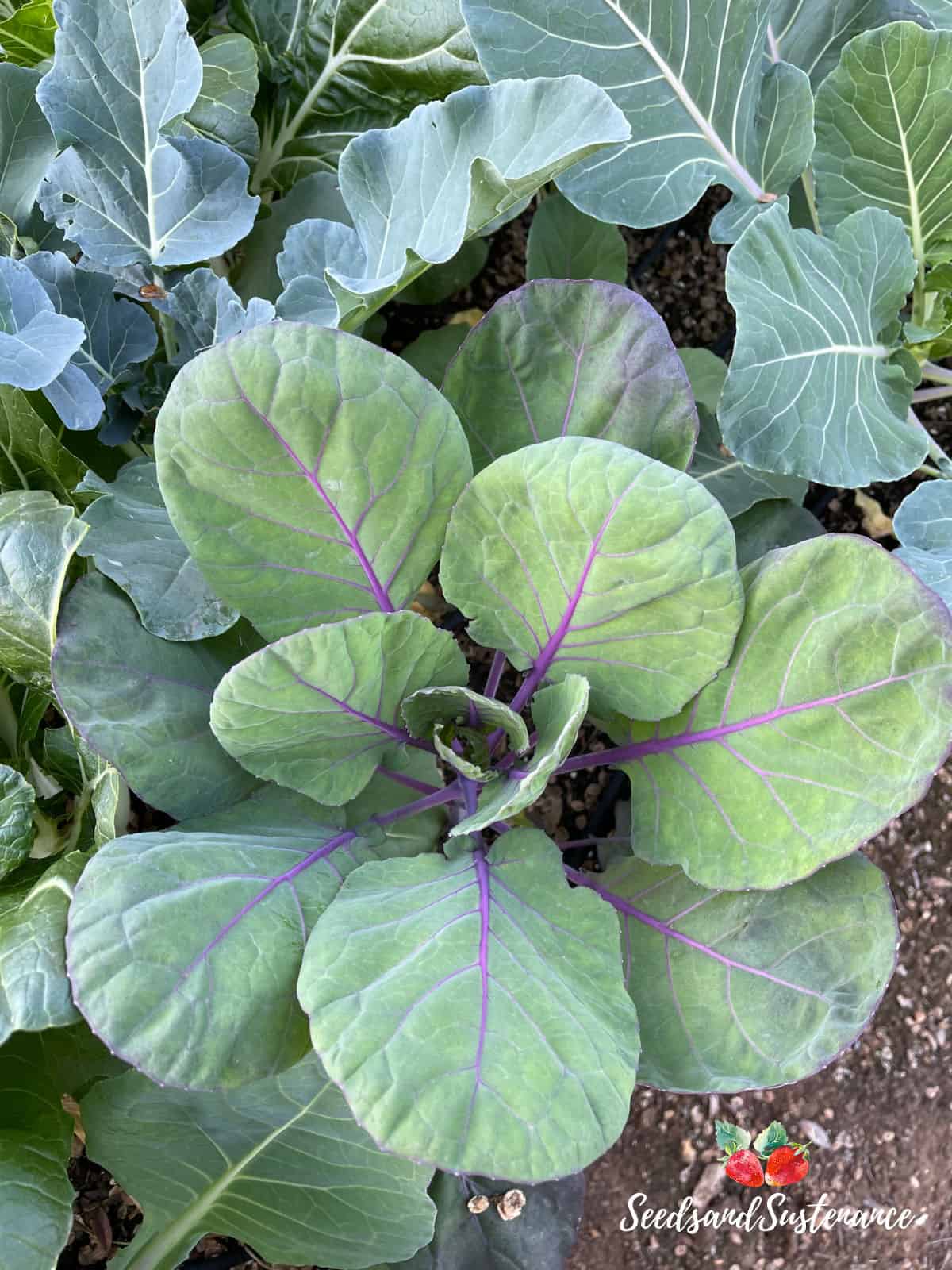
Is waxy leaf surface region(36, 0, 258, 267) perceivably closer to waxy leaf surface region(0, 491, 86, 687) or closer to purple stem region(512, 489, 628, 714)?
waxy leaf surface region(0, 491, 86, 687)

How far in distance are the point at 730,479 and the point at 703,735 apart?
381mm

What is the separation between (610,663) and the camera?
0.74 metres

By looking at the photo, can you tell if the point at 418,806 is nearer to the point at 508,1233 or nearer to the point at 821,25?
the point at 508,1233

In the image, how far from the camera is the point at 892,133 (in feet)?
3.07

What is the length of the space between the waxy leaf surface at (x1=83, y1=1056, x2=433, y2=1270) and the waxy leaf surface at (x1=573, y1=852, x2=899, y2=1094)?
219 mm

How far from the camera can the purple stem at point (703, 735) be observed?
66 centimetres

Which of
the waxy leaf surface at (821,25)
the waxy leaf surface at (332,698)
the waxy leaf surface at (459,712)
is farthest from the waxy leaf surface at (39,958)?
the waxy leaf surface at (821,25)

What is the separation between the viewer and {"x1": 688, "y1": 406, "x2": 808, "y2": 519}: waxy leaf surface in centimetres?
101

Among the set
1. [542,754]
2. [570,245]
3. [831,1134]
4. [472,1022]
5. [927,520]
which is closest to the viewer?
[472,1022]

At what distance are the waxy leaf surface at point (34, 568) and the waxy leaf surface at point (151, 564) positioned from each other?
2cm

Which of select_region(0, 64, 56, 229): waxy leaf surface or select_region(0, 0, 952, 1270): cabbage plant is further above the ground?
select_region(0, 64, 56, 229): waxy leaf surface

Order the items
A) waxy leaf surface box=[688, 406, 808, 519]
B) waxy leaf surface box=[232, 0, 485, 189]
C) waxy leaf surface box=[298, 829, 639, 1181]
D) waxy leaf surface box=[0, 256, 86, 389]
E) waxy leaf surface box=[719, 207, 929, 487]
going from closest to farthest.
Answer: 1. waxy leaf surface box=[298, 829, 639, 1181]
2. waxy leaf surface box=[0, 256, 86, 389]
3. waxy leaf surface box=[719, 207, 929, 487]
4. waxy leaf surface box=[232, 0, 485, 189]
5. waxy leaf surface box=[688, 406, 808, 519]

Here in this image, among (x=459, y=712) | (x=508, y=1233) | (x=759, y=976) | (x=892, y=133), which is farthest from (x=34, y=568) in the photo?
(x=892, y=133)

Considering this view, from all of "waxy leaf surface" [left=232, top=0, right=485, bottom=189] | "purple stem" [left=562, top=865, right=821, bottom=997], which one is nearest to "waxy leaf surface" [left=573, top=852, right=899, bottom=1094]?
"purple stem" [left=562, top=865, right=821, bottom=997]
